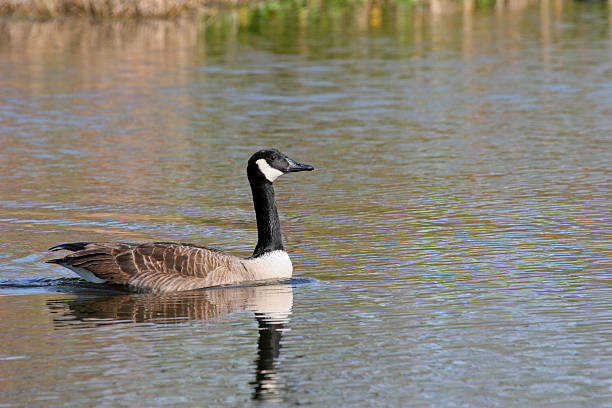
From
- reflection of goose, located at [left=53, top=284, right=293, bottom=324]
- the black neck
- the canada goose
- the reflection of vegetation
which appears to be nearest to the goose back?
the canada goose

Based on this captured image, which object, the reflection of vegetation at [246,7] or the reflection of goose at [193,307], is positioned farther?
the reflection of vegetation at [246,7]

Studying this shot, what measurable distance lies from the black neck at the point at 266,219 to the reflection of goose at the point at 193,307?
442 millimetres

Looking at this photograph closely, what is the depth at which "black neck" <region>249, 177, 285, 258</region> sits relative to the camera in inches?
432

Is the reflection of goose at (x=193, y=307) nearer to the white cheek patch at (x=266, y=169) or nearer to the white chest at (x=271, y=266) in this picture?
the white chest at (x=271, y=266)

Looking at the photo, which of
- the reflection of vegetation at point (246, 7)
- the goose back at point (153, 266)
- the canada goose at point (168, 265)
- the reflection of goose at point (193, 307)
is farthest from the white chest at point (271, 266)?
the reflection of vegetation at point (246, 7)

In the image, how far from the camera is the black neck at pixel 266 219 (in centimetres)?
1097

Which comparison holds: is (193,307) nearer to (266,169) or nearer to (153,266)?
(153,266)

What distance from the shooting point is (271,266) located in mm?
10750

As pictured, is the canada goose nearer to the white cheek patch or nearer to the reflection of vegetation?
the white cheek patch

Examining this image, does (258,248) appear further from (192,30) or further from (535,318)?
(192,30)

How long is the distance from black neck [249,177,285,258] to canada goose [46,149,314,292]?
0.06 ft

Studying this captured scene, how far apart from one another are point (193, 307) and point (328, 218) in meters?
3.79

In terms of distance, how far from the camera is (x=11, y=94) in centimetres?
2377

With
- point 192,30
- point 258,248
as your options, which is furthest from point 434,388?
point 192,30
